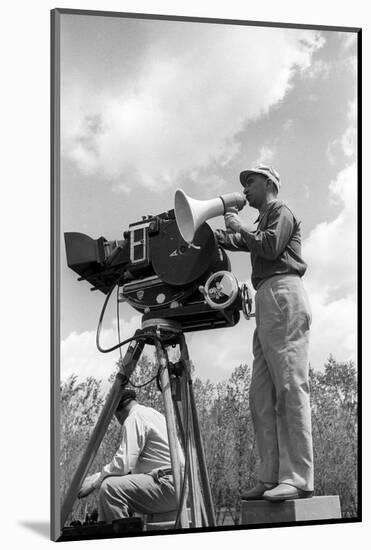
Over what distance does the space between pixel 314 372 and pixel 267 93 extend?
5.21 ft

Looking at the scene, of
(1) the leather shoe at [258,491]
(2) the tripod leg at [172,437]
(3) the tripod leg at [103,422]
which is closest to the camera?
(3) the tripod leg at [103,422]

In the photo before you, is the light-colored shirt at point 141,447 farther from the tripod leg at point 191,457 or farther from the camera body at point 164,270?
the camera body at point 164,270

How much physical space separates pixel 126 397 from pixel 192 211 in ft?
3.51

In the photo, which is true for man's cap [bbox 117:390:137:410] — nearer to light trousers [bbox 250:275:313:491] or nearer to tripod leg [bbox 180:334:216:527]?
tripod leg [bbox 180:334:216:527]

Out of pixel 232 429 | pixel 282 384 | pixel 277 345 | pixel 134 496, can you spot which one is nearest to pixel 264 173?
pixel 277 345

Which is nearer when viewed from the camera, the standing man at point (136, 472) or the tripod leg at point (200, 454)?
the standing man at point (136, 472)

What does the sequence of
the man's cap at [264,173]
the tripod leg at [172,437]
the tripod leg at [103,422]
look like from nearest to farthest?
the tripod leg at [103,422] → the tripod leg at [172,437] → the man's cap at [264,173]

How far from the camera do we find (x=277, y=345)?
23.9ft

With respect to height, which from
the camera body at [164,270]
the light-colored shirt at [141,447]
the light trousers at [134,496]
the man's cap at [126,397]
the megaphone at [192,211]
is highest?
the megaphone at [192,211]

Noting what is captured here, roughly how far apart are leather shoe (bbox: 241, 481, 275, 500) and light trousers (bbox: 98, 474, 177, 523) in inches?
17.2

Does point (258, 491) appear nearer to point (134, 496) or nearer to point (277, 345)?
point (134, 496)

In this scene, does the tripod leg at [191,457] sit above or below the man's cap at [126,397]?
below

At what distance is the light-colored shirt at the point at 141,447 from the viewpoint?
Result: 23.5 feet

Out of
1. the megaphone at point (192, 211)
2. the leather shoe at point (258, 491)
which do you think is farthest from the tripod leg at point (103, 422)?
the leather shoe at point (258, 491)
